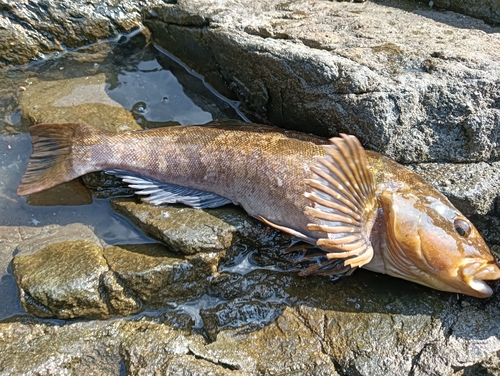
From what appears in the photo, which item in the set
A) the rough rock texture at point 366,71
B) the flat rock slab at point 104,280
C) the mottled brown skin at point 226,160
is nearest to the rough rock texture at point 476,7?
the rough rock texture at point 366,71

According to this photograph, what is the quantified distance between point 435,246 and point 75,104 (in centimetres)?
357

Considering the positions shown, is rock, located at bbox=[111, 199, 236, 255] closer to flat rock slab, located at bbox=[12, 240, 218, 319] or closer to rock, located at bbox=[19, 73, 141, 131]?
flat rock slab, located at bbox=[12, 240, 218, 319]

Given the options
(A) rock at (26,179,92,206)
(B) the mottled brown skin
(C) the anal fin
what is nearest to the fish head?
(B) the mottled brown skin

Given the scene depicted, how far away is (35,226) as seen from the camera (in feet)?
12.4

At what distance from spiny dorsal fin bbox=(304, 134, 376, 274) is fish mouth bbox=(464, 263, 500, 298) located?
680 millimetres

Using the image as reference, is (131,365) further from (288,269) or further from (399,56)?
(399,56)

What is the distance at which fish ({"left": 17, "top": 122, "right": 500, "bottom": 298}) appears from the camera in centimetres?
312

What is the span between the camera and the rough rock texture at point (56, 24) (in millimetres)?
4730

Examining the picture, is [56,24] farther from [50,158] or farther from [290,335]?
[290,335]

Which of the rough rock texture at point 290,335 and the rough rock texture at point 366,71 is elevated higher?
the rough rock texture at point 366,71

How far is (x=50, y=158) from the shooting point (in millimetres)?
3842

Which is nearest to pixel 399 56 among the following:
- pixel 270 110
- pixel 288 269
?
pixel 270 110

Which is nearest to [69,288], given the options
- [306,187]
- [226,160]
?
[226,160]

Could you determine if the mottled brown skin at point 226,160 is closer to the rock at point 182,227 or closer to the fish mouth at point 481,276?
the rock at point 182,227
